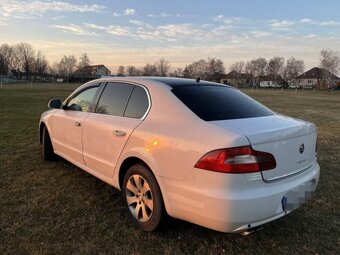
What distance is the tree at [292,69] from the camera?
113 metres

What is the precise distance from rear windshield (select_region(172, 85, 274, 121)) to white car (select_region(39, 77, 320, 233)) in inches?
0.5

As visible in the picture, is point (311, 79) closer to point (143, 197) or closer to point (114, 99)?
point (114, 99)

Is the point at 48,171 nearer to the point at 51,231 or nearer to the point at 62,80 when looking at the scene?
the point at 51,231

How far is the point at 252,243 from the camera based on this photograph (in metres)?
3.32

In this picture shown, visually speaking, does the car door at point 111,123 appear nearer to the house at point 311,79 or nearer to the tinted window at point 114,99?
the tinted window at point 114,99

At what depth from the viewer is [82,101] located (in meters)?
4.86

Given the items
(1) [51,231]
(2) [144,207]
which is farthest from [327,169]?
(1) [51,231]

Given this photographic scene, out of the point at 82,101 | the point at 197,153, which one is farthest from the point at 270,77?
the point at 197,153

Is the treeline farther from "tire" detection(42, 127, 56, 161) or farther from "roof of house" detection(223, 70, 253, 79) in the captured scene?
"tire" detection(42, 127, 56, 161)

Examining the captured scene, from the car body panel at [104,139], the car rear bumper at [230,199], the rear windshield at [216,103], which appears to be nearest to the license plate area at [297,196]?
the car rear bumper at [230,199]

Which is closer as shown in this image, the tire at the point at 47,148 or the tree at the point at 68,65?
the tire at the point at 47,148

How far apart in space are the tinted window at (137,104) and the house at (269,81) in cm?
10970

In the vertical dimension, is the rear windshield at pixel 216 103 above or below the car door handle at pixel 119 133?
above

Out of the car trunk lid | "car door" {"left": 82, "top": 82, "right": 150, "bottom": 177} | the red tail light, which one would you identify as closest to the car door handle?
"car door" {"left": 82, "top": 82, "right": 150, "bottom": 177}
